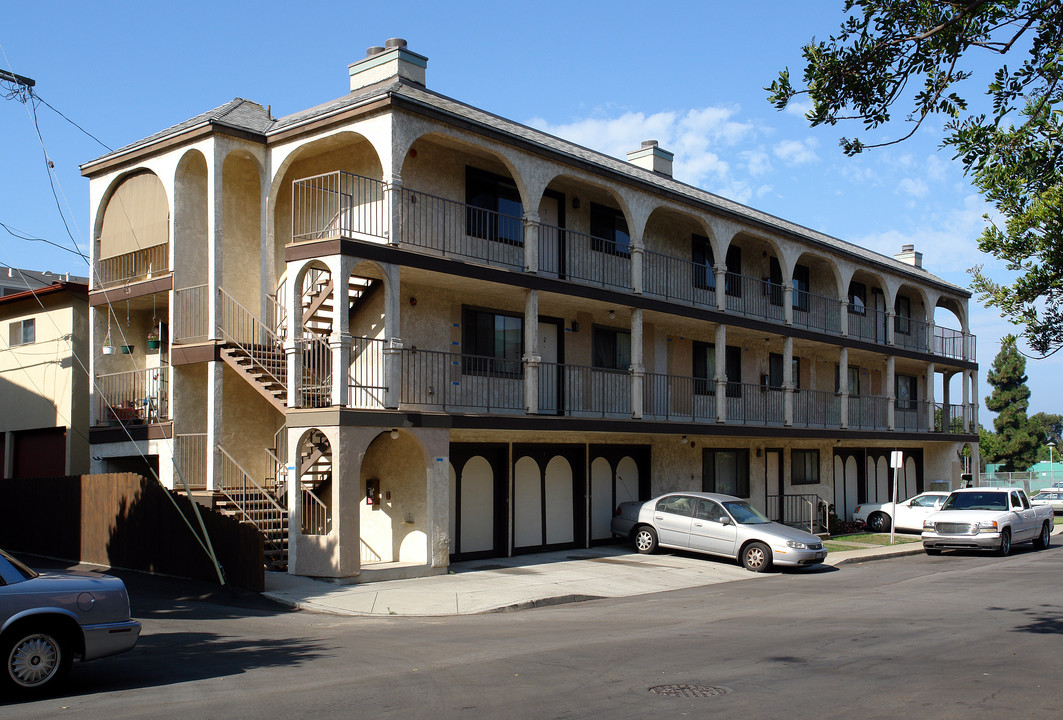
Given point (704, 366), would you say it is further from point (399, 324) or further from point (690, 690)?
point (690, 690)

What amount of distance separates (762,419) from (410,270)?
522 inches

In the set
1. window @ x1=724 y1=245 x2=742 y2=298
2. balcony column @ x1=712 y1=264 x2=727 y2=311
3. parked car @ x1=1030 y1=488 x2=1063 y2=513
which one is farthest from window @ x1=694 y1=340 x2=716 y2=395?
parked car @ x1=1030 y1=488 x2=1063 y2=513

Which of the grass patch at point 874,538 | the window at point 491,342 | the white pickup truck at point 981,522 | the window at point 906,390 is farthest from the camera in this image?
the window at point 906,390

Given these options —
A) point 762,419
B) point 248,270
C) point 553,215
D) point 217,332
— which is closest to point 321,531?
point 217,332

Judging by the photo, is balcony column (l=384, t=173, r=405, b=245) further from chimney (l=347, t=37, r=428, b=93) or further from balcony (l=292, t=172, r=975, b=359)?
chimney (l=347, t=37, r=428, b=93)

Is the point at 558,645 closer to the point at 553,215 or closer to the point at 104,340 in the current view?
the point at 553,215

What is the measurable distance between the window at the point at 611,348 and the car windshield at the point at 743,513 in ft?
15.8

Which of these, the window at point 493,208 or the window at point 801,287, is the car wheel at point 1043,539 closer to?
the window at point 801,287

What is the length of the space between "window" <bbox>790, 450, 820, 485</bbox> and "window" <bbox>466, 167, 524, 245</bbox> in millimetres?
13644

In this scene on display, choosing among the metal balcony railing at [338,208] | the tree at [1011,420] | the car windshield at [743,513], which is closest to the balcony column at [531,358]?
the metal balcony railing at [338,208]

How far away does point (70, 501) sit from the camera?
66.9ft

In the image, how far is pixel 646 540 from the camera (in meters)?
22.0

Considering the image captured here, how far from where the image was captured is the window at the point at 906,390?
37.0 meters

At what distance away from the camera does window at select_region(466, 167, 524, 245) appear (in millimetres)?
20703
